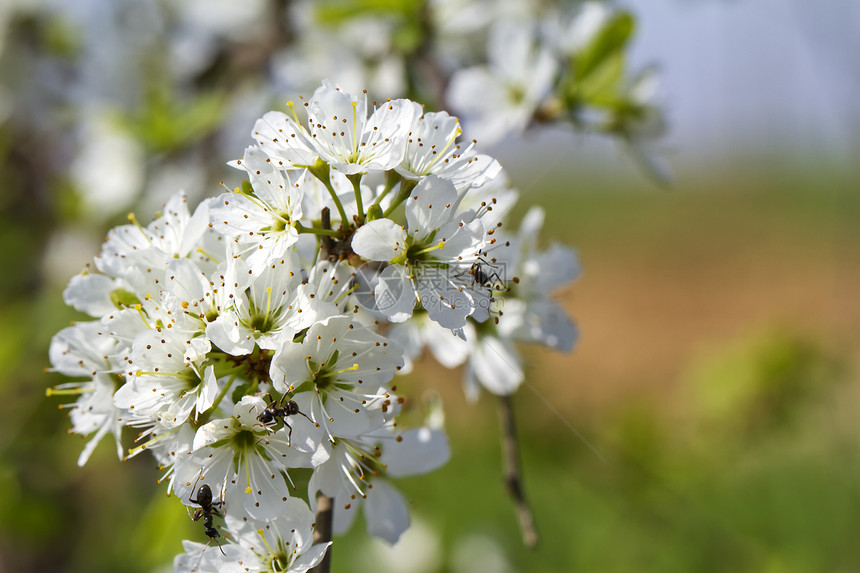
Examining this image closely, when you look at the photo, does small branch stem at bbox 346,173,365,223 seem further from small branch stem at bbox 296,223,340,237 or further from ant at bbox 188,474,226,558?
ant at bbox 188,474,226,558

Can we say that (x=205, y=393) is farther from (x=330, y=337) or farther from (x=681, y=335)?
(x=681, y=335)

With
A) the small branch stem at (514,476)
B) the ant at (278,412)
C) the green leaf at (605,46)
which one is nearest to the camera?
the ant at (278,412)

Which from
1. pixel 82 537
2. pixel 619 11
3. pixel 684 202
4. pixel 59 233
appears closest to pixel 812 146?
pixel 619 11

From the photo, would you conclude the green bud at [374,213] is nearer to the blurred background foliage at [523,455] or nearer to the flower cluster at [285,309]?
the flower cluster at [285,309]

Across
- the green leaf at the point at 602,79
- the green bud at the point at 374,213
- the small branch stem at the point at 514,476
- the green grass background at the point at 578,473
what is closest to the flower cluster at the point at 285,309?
the green bud at the point at 374,213

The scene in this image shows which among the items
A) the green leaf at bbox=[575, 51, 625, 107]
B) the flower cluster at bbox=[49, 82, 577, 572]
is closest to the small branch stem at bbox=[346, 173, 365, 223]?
the flower cluster at bbox=[49, 82, 577, 572]
